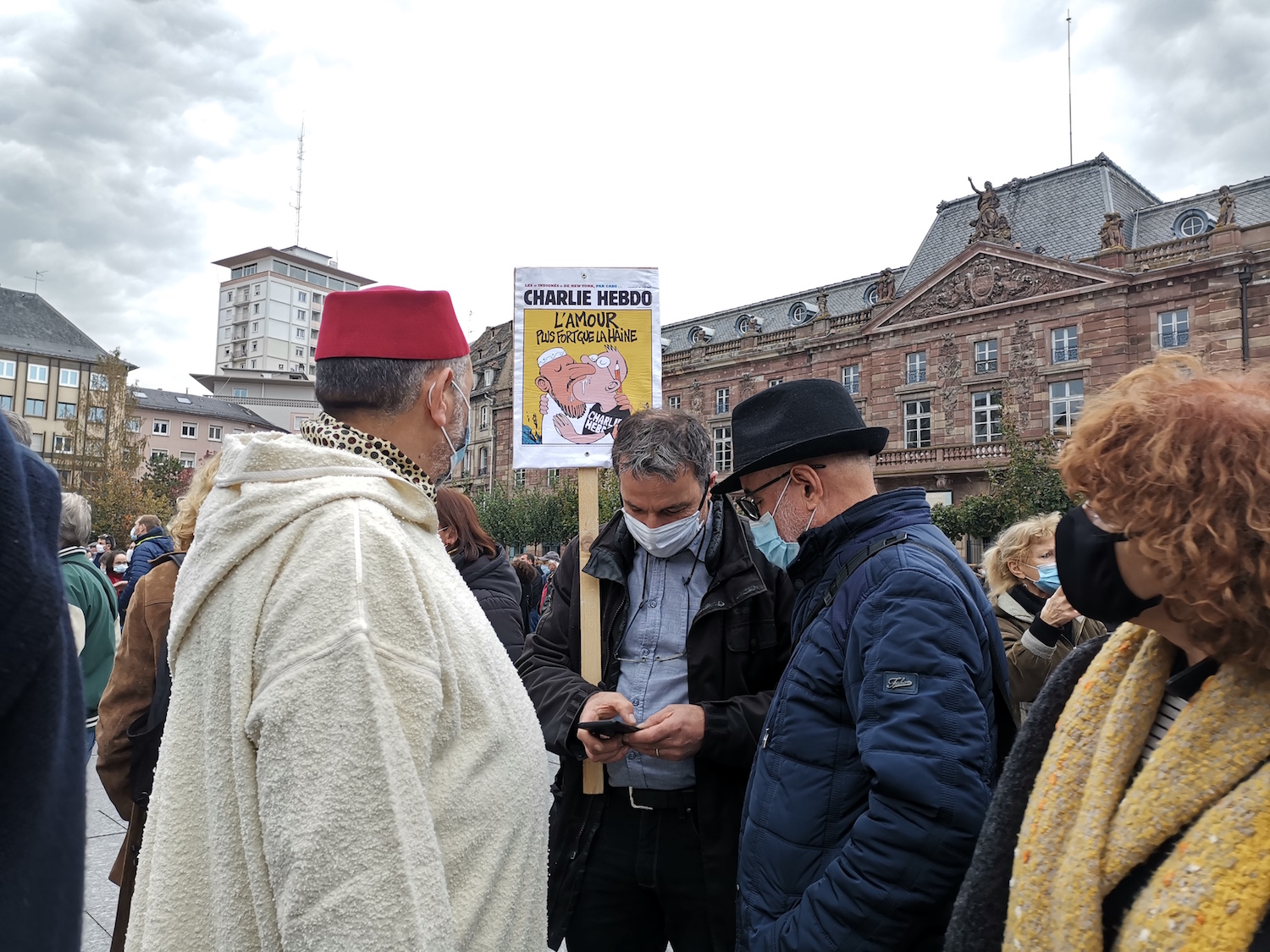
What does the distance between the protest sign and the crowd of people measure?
1.36 metres

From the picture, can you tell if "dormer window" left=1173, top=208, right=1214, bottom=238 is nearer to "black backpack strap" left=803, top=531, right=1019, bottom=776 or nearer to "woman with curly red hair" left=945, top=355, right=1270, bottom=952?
"black backpack strap" left=803, top=531, right=1019, bottom=776

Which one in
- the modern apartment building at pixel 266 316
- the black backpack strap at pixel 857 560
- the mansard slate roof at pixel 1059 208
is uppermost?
the modern apartment building at pixel 266 316

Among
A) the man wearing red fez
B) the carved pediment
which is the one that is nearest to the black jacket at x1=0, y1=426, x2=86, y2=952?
the man wearing red fez

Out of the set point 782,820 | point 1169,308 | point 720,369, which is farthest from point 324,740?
point 720,369

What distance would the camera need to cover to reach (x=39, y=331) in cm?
6153

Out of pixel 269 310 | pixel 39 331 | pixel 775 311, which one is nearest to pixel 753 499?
pixel 775 311

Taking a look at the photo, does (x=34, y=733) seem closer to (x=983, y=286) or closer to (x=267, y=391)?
(x=983, y=286)

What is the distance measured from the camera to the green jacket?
428 centimetres

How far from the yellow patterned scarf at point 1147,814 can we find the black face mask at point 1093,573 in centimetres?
15

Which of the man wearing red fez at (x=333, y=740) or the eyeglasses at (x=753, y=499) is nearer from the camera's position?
the man wearing red fez at (x=333, y=740)

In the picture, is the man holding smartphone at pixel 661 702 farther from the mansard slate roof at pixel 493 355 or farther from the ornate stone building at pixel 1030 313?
the mansard slate roof at pixel 493 355

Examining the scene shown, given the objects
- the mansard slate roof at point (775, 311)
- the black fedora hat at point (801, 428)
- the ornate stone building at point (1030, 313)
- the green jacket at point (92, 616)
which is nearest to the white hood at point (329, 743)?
the black fedora hat at point (801, 428)

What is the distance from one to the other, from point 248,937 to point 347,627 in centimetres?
50

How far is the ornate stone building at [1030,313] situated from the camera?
25.4m
